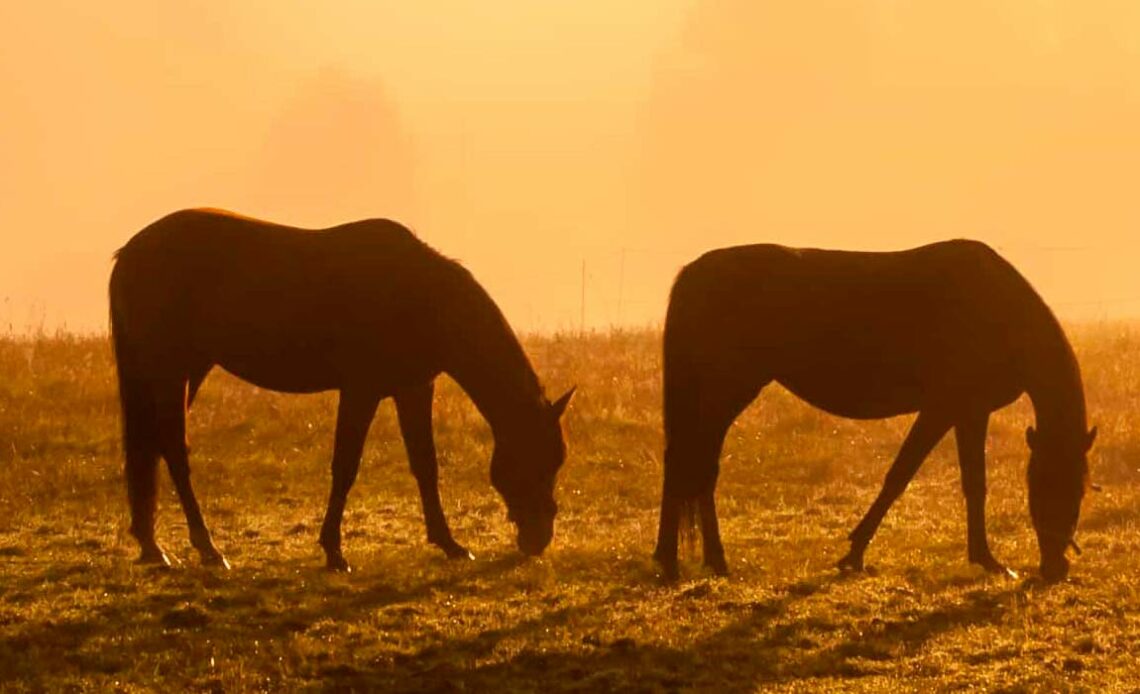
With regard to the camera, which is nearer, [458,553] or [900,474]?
[900,474]

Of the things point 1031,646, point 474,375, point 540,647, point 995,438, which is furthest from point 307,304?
point 995,438

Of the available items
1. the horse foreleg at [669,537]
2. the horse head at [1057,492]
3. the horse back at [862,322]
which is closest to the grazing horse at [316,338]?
the horse foreleg at [669,537]

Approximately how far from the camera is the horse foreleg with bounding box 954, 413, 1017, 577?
1091 cm

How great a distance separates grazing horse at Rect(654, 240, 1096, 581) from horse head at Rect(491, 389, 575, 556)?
751 millimetres

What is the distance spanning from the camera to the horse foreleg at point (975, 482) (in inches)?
429

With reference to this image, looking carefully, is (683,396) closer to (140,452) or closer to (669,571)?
(669,571)

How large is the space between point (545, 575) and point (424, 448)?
1615 mm

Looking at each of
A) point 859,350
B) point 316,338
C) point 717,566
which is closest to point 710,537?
point 717,566

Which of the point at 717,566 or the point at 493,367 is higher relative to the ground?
the point at 493,367

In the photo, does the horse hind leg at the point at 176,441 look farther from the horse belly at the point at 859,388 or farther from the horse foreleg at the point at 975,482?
the horse foreleg at the point at 975,482

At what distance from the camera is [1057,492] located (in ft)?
33.8

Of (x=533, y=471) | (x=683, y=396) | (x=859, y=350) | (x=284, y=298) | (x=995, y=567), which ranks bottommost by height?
(x=995, y=567)

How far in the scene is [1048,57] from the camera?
10519 cm

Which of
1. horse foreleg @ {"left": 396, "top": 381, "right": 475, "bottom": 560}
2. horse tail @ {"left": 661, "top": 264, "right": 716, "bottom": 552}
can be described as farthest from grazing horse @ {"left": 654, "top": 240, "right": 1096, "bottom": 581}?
horse foreleg @ {"left": 396, "top": 381, "right": 475, "bottom": 560}
